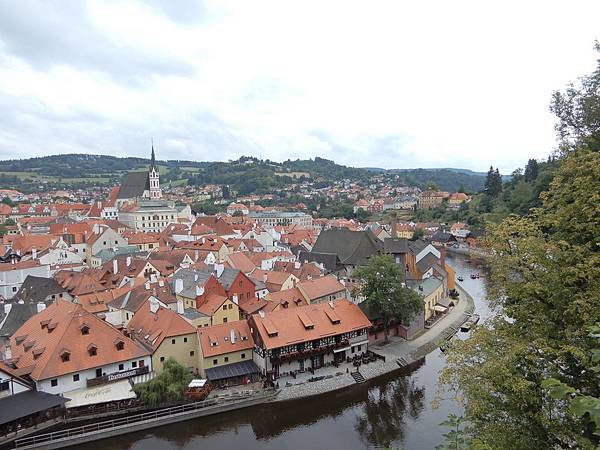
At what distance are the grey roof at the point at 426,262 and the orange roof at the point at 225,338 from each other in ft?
80.9

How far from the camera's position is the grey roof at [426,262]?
47.2 metres

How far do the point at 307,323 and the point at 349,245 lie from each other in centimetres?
2520

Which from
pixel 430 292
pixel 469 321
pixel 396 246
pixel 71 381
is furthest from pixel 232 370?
pixel 396 246

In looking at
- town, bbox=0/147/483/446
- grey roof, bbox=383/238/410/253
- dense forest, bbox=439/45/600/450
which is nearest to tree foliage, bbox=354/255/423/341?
town, bbox=0/147/483/446

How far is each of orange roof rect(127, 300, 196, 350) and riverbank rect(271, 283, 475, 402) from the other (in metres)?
6.87

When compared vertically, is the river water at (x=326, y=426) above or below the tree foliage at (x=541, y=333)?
below

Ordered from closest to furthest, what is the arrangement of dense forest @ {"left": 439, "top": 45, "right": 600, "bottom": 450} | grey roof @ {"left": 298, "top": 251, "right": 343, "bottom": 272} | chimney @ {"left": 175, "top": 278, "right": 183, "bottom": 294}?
dense forest @ {"left": 439, "top": 45, "right": 600, "bottom": 450}
chimney @ {"left": 175, "top": 278, "right": 183, "bottom": 294}
grey roof @ {"left": 298, "top": 251, "right": 343, "bottom": 272}

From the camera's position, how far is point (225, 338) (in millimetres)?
27594

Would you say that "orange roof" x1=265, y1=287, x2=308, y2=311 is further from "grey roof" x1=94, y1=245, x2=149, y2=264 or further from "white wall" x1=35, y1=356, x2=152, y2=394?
"grey roof" x1=94, y1=245, x2=149, y2=264

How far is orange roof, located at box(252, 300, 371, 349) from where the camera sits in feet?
89.0

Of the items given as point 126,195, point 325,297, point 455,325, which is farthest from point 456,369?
point 126,195

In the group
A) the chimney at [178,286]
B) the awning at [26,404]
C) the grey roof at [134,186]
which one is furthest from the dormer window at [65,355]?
the grey roof at [134,186]

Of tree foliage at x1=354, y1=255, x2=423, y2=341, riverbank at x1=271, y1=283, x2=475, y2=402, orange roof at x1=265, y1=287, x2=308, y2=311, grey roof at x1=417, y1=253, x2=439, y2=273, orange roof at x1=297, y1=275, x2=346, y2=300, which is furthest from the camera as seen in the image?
grey roof at x1=417, y1=253, x2=439, y2=273

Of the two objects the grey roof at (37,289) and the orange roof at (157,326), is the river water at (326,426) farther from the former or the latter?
the grey roof at (37,289)
